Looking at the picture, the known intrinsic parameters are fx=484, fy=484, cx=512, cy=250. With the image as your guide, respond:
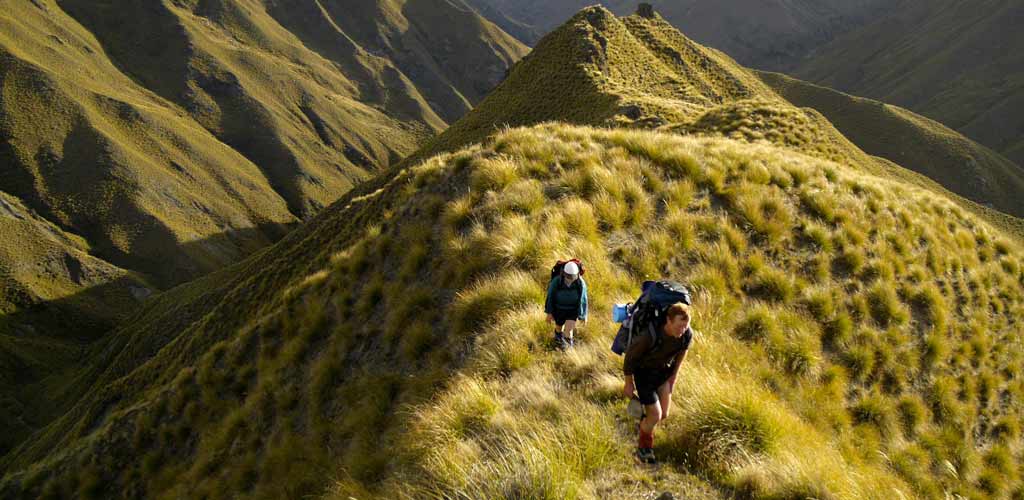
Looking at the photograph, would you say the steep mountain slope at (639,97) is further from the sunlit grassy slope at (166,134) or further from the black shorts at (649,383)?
the sunlit grassy slope at (166,134)

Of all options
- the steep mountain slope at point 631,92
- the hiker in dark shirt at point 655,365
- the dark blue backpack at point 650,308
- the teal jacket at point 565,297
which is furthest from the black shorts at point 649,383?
the steep mountain slope at point 631,92

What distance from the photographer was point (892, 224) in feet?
40.8

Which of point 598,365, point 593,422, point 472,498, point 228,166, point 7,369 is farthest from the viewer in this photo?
point 228,166

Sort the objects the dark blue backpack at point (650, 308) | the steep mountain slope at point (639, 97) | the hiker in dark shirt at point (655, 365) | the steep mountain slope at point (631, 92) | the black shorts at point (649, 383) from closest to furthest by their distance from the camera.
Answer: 1. the hiker in dark shirt at point (655, 365)
2. the black shorts at point (649, 383)
3. the dark blue backpack at point (650, 308)
4. the steep mountain slope at point (639, 97)
5. the steep mountain slope at point (631, 92)

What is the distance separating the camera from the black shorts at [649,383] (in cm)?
477

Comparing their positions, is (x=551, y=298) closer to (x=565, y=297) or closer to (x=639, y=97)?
(x=565, y=297)

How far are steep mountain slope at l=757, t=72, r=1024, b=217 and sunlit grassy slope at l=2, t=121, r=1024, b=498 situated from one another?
12774cm

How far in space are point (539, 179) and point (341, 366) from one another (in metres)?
5.77

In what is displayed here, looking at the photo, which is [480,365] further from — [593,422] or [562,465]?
[562,465]

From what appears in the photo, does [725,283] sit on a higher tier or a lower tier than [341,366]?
higher

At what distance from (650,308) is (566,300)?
1459mm

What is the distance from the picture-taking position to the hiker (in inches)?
247

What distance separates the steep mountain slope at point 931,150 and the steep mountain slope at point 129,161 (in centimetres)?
14815

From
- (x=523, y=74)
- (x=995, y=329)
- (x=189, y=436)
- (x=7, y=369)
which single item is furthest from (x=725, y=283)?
(x=7, y=369)
